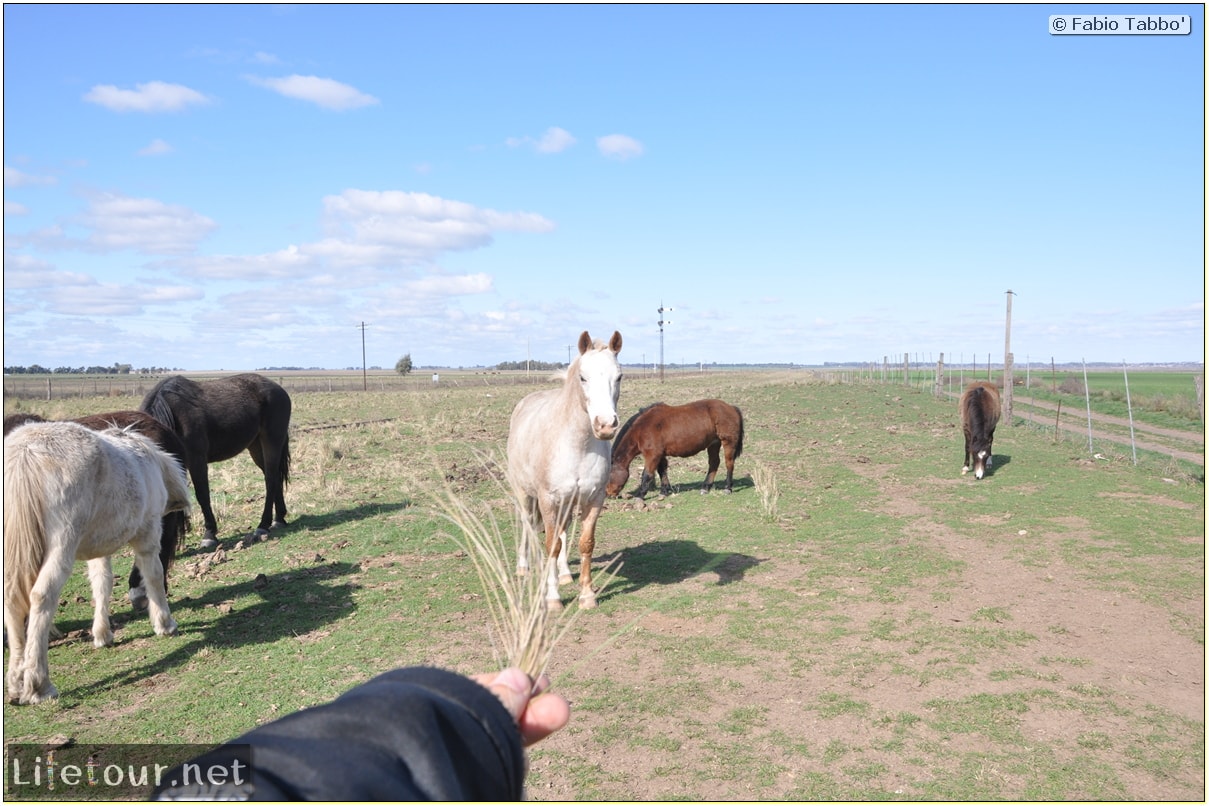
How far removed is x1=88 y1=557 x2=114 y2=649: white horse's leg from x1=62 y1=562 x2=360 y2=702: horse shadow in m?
0.37

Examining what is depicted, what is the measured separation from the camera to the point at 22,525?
14.7ft

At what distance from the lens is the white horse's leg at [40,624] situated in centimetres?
451

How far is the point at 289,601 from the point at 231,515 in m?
4.91

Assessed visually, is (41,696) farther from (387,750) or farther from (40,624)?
(387,750)

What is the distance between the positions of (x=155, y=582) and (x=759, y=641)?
5188mm

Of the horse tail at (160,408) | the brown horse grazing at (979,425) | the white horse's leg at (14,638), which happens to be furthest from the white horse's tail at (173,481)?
the brown horse grazing at (979,425)

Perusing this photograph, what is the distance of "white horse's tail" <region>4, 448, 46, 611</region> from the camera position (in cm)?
445

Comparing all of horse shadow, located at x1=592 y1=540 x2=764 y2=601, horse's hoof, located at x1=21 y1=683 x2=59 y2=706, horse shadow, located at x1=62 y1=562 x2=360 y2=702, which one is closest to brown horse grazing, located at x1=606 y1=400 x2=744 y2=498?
horse shadow, located at x1=592 y1=540 x2=764 y2=601

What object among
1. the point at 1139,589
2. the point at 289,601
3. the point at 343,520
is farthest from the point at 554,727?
the point at 343,520

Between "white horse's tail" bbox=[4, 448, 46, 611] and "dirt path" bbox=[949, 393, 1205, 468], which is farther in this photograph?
"dirt path" bbox=[949, 393, 1205, 468]

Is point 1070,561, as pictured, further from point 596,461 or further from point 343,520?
point 343,520

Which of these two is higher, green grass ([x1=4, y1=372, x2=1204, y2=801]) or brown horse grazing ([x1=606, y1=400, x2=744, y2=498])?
brown horse grazing ([x1=606, y1=400, x2=744, y2=498])

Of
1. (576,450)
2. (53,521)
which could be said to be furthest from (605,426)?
(53,521)

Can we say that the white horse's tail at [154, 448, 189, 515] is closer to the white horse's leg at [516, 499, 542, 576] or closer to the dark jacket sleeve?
the white horse's leg at [516, 499, 542, 576]
